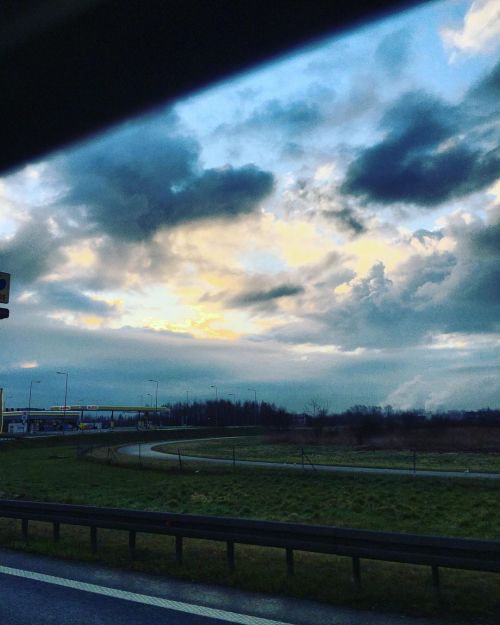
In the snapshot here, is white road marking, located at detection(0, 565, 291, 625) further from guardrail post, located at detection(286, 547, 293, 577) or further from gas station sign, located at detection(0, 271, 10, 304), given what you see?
gas station sign, located at detection(0, 271, 10, 304)

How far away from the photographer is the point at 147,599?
6414 mm

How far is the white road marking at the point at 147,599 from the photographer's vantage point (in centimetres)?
570

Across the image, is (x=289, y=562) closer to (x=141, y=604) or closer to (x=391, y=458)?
(x=141, y=604)

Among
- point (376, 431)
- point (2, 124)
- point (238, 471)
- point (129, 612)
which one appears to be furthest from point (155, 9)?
point (376, 431)

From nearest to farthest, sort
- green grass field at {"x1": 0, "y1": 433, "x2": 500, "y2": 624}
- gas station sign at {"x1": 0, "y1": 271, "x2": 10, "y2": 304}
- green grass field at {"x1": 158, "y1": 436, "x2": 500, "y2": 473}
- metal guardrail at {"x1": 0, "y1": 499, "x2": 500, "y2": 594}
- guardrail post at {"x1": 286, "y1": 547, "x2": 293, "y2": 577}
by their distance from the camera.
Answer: metal guardrail at {"x1": 0, "y1": 499, "x2": 500, "y2": 594} < green grass field at {"x1": 0, "y1": 433, "x2": 500, "y2": 624} < guardrail post at {"x1": 286, "y1": 547, "x2": 293, "y2": 577} < gas station sign at {"x1": 0, "y1": 271, "x2": 10, "y2": 304} < green grass field at {"x1": 158, "y1": 436, "x2": 500, "y2": 473}

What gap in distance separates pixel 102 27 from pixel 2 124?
2.81 m

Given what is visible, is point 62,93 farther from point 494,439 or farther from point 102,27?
point 494,439

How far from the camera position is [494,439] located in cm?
5344

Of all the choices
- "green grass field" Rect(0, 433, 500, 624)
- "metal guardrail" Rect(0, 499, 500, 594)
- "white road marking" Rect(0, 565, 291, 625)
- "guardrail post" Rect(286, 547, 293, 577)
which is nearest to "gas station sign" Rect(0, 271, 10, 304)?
"metal guardrail" Rect(0, 499, 500, 594)

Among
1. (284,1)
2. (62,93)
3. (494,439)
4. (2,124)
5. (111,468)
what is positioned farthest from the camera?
(494,439)

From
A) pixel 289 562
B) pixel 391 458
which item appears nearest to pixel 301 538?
pixel 289 562

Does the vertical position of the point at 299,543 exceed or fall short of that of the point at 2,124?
it falls short

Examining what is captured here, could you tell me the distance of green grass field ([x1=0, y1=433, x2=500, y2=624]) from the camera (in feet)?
21.4

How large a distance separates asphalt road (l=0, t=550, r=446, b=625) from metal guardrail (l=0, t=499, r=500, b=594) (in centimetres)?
81
